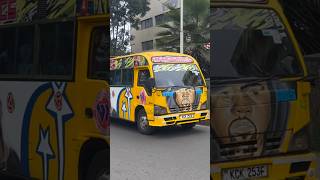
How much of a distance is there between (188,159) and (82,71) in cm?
166

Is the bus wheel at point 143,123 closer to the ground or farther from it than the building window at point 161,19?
closer to the ground

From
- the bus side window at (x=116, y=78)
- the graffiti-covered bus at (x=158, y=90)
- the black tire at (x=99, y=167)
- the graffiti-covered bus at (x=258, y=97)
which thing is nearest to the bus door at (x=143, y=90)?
the graffiti-covered bus at (x=158, y=90)

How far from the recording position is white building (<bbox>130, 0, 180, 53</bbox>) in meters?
2.94

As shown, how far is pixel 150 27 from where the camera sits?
3.06 m

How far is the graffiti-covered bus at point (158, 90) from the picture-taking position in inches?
114

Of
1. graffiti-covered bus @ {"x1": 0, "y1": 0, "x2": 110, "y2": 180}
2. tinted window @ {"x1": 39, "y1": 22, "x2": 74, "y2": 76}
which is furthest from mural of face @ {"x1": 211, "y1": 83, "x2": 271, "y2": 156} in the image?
tinted window @ {"x1": 39, "y1": 22, "x2": 74, "y2": 76}

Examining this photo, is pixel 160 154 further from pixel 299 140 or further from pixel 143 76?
pixel 299 140

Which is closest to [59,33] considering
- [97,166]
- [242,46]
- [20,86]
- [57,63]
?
[57,63]

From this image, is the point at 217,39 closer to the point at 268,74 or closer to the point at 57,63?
the point at 268,74

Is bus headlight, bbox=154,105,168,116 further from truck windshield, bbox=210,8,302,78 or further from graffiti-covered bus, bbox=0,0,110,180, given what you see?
graffiti-covered bus, bbox=0,0,110,180

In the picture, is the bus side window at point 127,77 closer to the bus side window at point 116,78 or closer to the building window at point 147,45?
the bus side window at point 116,78

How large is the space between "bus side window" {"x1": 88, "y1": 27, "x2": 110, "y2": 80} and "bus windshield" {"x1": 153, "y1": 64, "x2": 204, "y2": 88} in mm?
1030

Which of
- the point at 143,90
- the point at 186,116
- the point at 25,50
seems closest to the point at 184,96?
the point at 186,116

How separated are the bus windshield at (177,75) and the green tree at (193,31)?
0.06m
